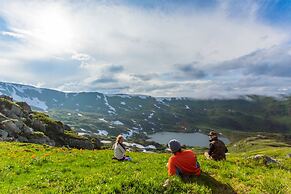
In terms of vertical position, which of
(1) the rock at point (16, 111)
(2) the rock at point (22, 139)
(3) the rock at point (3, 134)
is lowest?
(2) the rock at point (22, 139)

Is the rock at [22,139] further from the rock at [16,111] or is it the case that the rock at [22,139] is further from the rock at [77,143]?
the rock at [77,143]

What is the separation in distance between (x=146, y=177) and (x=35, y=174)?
8.89 metres

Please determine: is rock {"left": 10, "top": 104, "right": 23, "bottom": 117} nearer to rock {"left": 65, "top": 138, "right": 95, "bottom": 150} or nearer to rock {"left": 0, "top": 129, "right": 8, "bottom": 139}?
rock {"left": 65, "top": 138, "right": 95, "bottom": 150}

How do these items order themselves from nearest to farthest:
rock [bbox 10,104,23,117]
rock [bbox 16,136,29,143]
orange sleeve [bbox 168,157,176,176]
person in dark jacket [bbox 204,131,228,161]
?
orange sleeve [bbox 168,157,176,176] → person in dark jacket [bbox 204,131,228,161] → rock [bbox 16,136,29,143] → rock [bbox 10,104,23,117]

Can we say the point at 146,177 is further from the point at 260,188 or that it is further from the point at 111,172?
the point at 260,188

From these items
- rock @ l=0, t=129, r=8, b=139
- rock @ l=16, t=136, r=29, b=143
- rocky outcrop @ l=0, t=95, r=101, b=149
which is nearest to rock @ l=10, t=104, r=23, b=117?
rocky outcrop @ l=0, t=95, r=101, b=149

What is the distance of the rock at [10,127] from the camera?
60156mm

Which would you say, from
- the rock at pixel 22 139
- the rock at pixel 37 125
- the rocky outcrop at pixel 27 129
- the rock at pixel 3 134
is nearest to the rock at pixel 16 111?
the rocky outcrop at pixel 27 129

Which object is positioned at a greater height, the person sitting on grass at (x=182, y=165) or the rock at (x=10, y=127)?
the person sitting on grass at (x=182, y=165)

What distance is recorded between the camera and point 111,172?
18141 mm

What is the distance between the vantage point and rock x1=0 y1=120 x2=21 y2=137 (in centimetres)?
6016

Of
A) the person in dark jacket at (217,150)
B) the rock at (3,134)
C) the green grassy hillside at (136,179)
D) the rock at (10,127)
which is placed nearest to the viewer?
the green grassy hillside at (136,179)

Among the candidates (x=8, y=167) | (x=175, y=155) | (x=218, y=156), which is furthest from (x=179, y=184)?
(x=8, y=167)

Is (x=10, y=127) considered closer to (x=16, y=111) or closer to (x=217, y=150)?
(x=16, y=111)
